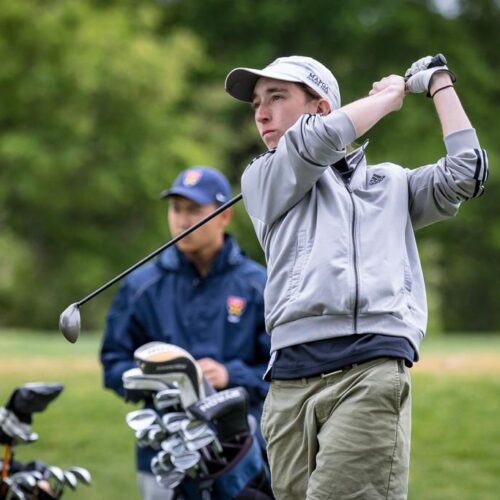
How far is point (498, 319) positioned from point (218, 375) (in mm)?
32553

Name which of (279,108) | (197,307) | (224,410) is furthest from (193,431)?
(279,108)

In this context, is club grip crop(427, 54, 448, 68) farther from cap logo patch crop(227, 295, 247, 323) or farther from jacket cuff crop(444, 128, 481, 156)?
cap logo patch crop(227, 295, 247, 323)

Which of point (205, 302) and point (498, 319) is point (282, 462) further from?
point (498, 319)

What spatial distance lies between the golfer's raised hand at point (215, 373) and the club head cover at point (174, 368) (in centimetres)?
27

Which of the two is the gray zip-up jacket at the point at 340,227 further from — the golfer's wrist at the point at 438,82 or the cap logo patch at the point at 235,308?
the cap logo patch at the point at 235,308

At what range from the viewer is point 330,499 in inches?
127

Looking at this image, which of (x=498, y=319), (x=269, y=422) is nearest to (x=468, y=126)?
(x=269, y=422)

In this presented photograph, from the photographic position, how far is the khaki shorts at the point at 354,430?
3229 mm

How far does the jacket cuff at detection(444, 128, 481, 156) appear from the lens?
3.44 meters

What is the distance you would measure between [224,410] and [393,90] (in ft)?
5.18

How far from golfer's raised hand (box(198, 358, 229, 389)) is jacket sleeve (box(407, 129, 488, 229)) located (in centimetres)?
156

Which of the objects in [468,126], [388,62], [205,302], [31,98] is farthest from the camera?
[388,62]

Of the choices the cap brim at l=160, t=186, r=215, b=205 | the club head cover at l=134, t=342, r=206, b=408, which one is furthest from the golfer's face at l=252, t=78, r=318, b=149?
the cap brim at l=160, t=186, r=215, b=205

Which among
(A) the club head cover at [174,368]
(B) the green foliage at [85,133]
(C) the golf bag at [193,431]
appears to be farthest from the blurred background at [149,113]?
(A) the club head cover at [174,368]
